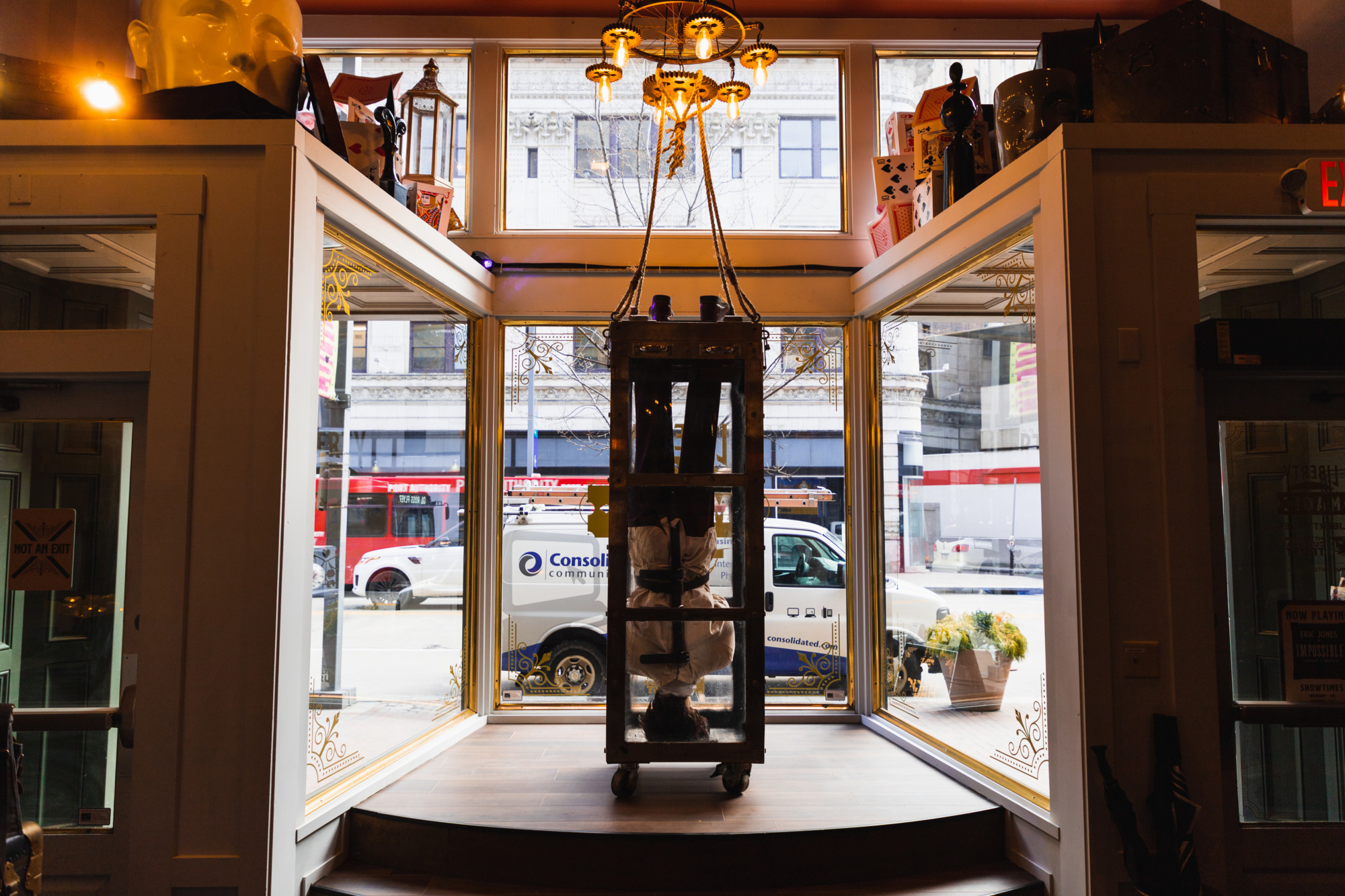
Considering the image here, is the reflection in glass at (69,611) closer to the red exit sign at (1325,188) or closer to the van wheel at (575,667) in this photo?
the van wheel at (575,667)

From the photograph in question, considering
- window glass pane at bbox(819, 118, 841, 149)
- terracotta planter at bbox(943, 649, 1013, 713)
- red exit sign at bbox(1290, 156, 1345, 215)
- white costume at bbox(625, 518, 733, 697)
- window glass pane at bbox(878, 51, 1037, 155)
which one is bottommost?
terracotta planter at bbox(943, 649, 1013, 713)

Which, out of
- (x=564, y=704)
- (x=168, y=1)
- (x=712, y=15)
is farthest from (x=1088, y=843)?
(x=168, y=1)

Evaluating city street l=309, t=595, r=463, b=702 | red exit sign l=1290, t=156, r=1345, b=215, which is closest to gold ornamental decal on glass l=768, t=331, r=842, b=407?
red exit sign l=1290, t=156, r=1345, b=215

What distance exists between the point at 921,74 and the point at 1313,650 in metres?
3.33

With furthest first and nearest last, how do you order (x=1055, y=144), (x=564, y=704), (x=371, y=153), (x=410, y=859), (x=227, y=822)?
(x=564, y=704) < (x=371, y=153) < (x=410, y=859) < (x=1055, y=144) < (x=227, y=822)

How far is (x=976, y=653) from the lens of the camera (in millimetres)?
3199

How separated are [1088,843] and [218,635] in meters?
2.71

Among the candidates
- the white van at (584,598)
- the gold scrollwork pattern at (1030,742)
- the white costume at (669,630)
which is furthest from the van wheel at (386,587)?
the gold scrollwork pattern at (1030,742)

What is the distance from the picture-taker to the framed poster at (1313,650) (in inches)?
96.4

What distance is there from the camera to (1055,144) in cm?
246

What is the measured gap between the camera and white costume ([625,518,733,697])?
2.94 m

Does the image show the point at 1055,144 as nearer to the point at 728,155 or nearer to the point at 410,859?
the point at 728,155

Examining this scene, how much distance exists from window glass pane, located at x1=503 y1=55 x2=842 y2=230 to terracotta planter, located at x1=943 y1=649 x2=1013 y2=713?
2.38 metres

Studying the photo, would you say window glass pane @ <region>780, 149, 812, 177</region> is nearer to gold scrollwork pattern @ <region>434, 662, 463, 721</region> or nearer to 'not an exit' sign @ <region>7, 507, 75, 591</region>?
gold scrollwork pattern @ <region>434, 662, 463, 721</region>
